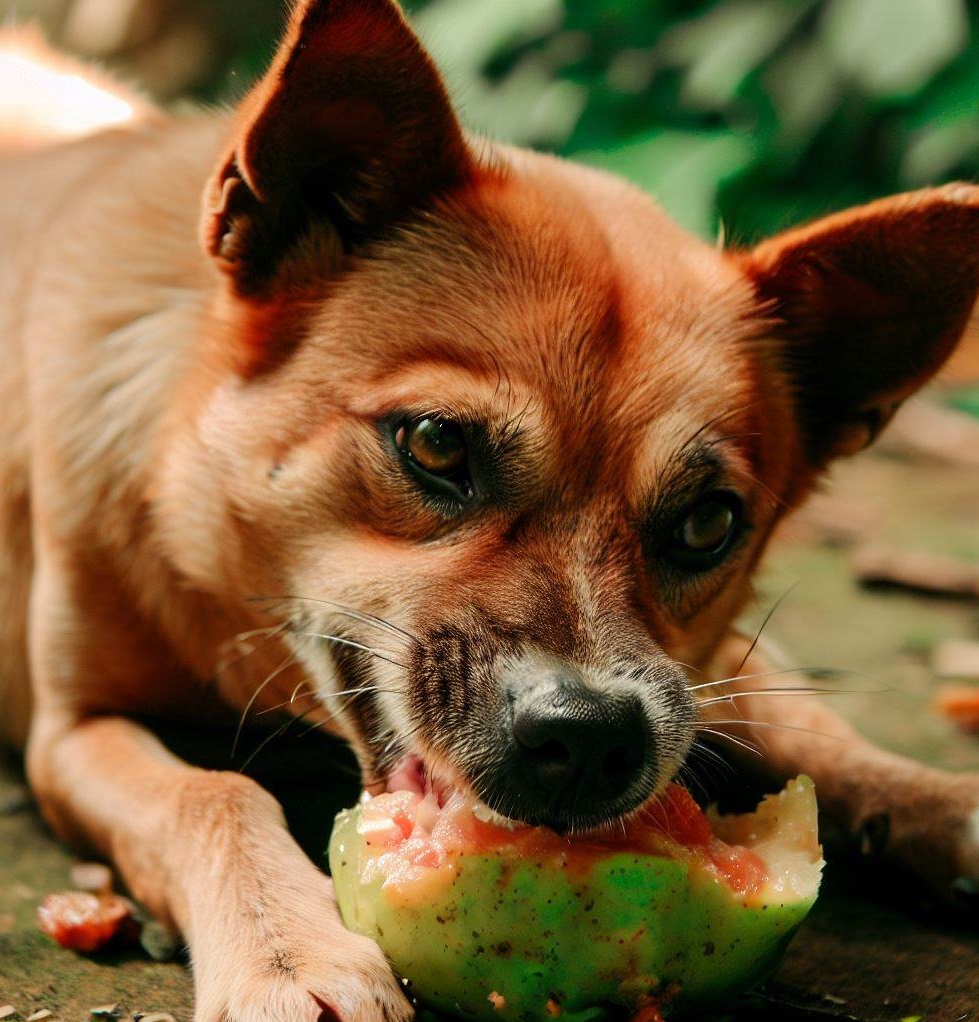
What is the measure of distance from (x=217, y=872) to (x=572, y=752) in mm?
667

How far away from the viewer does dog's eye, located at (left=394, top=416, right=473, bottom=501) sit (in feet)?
7.51

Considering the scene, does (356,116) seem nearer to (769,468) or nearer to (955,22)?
(769,468)

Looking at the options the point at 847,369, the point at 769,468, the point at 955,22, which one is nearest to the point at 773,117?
the point at 955,22

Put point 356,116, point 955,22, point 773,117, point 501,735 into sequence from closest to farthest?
1. point 501,735
2. point 356,116
3. point 955,22
4. point 773,117

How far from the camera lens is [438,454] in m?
2.29

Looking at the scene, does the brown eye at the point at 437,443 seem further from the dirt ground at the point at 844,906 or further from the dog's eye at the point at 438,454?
the dirt ground at the point at 844,906

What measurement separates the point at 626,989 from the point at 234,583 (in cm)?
113

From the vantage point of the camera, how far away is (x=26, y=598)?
321 centimetres

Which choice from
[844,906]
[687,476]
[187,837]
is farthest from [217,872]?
[844,906]

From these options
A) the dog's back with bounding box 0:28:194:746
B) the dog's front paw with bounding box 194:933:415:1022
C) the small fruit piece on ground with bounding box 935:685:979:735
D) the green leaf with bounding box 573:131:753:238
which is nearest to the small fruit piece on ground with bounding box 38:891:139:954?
the dog's front paw with bounding box 194:933:415:1022

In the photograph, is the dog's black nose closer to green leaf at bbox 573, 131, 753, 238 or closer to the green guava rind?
the green guava rind

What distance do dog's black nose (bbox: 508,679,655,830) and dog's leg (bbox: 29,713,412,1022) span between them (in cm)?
34

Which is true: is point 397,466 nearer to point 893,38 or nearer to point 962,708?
point 962,708

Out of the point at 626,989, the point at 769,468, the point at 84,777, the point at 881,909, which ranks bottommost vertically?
the point at 881,909
